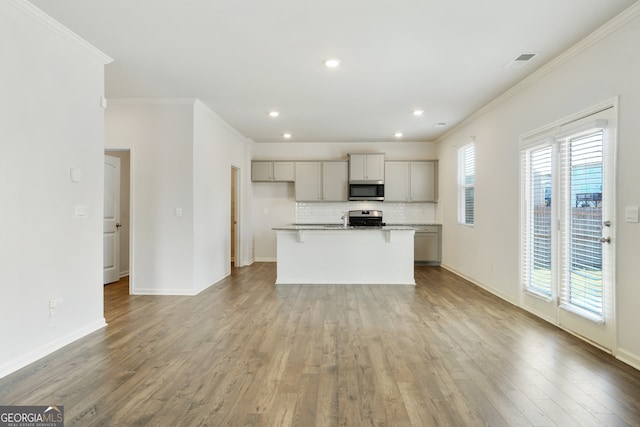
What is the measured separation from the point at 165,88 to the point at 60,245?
2297 millimetres

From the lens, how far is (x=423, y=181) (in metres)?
7.66

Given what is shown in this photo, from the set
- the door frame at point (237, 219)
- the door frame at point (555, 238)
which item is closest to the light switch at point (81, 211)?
the door frame at point (237, 219)

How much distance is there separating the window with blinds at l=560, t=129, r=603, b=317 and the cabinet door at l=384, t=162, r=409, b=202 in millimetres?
4221

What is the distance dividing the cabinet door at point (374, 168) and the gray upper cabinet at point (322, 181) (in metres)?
0.47

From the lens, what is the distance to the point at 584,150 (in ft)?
10.4

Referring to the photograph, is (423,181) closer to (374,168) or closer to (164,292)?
(374,168)

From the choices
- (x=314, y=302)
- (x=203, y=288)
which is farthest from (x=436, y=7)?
(x=203, y=288)

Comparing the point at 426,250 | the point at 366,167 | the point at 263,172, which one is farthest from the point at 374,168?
the point at 263,172

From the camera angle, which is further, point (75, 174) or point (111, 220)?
point (111, 220)

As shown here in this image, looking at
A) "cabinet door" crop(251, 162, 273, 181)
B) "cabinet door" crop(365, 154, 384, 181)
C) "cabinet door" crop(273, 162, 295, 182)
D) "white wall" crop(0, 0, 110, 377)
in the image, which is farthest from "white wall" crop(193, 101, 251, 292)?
"cabinet door" crop(365, 154, 384, 181)

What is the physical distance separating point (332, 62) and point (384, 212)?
477 centimetres

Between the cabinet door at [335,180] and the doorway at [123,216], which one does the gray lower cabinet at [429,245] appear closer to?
the cabinet door at [335,180]

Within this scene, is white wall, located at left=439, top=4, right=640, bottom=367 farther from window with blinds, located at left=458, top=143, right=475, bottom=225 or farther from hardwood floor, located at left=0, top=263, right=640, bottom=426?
hardwood floor, located at left=0, top=263, right=640, bottom=426

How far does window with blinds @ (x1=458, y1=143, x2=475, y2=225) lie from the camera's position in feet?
19.5
